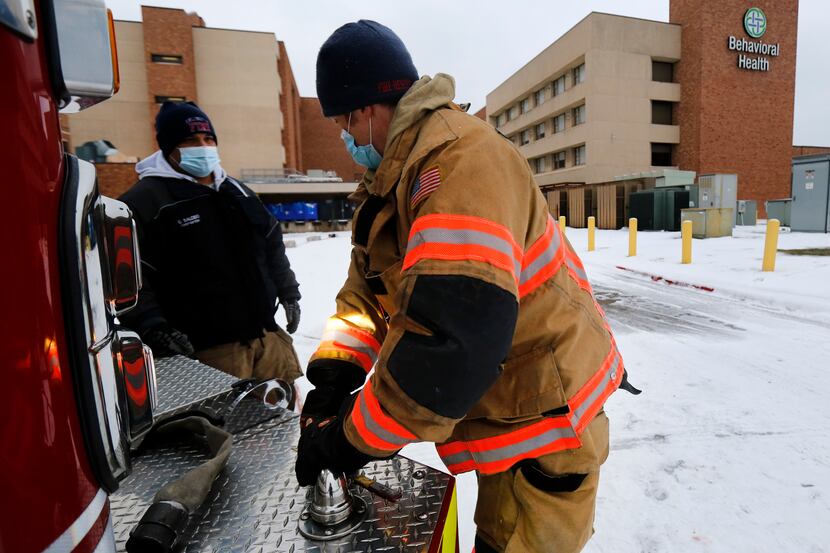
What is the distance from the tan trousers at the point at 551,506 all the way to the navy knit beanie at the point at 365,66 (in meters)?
1.11

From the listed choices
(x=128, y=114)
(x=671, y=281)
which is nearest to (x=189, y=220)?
(x=671, y=281)

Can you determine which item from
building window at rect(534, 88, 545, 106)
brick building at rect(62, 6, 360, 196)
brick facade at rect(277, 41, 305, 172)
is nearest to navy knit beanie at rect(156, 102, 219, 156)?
brick building at rect(62, 6, 360, 196)

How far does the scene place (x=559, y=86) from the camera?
37219 millimetres

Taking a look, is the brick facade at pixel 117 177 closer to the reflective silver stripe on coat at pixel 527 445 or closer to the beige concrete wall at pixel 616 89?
the reflective silver stripe on coat at pixel 527 445

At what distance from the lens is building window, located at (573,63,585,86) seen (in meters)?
33.9

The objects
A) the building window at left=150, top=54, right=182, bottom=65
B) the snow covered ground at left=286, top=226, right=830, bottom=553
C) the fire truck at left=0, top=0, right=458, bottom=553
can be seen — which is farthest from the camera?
the building window at left=150, top=54, right=182, bottom=65

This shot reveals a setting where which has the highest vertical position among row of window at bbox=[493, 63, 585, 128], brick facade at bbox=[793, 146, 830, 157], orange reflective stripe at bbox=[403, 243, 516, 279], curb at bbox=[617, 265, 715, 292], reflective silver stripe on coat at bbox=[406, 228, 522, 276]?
row of window at bbox=[493, 63, 585, 128]

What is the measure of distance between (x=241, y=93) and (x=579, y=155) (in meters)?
25.9

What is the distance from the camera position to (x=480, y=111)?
54406mm

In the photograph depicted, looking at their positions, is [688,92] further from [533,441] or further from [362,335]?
[533,441]

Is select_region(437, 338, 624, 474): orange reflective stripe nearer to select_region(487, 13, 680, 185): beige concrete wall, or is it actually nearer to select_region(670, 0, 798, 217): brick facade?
select_region(487, 13, 680, 185): beige concrete wall

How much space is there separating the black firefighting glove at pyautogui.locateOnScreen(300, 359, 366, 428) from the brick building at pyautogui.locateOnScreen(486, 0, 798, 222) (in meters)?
31.4

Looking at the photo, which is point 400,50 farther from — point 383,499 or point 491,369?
point 383,499

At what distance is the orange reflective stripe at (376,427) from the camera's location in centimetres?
100
